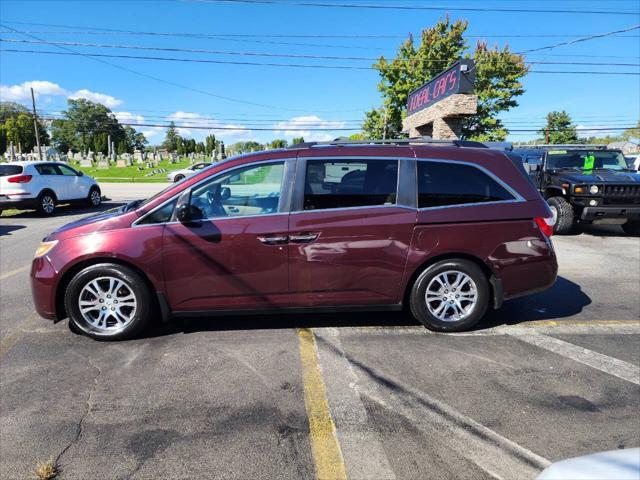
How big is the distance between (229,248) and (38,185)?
11.1 metres

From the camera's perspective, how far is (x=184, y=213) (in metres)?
3.54

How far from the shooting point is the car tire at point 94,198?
14.0 m

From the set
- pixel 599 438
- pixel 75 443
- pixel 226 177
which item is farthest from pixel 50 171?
pixel 599 438

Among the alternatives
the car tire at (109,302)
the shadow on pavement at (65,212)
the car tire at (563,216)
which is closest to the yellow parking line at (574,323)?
the car tire at (109,302)

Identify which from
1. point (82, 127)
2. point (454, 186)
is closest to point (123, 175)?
point (454, 186)

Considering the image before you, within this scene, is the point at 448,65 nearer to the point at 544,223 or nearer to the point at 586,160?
the point at 586,160

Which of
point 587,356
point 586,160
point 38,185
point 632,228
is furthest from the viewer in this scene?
point 38,185

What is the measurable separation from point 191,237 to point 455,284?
2.46 meters

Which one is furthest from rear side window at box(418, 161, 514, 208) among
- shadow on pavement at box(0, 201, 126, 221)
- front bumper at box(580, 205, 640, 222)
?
shadow on pavement at box(0, 201, 126, 221)

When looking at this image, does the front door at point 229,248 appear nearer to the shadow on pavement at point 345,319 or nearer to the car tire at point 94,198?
the shadow on pavement at point 345,319

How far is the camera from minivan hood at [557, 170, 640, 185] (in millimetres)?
8633

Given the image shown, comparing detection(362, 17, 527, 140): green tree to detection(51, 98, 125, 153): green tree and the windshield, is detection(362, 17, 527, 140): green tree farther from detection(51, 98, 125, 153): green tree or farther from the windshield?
detection(51, 98, 125, 153): green tree

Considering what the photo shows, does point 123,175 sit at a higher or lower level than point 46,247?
higher

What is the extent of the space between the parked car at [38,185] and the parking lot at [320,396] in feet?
29.0
